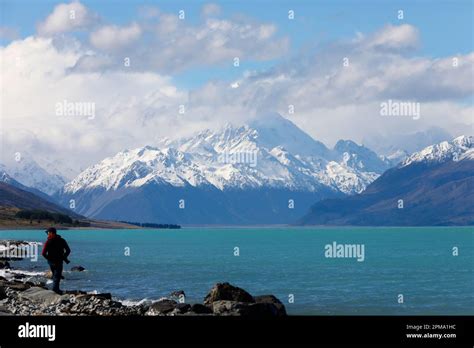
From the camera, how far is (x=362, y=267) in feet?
394

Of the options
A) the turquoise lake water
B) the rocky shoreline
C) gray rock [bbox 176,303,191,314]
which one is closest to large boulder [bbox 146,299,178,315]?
Result: the rocky shoreline

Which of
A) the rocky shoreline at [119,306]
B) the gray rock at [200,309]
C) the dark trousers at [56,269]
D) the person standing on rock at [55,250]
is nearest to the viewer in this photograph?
the person standing on rock at [55,250]

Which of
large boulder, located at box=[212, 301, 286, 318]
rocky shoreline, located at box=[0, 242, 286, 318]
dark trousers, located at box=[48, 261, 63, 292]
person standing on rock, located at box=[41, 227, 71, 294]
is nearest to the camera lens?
person standing on rock, located at box=[41, 227, 71, 294]

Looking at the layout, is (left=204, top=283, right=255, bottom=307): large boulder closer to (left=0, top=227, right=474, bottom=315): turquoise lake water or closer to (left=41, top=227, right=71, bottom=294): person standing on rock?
(left=0, top=227, right=474, bottom=315): turquoise lake water

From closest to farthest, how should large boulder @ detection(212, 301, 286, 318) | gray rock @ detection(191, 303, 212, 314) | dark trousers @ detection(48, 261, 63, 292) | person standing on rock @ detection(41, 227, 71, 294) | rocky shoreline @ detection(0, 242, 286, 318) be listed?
person standing on rock @ detection(41, 227, 71, 294) → dark trousers @ detection(48, 261, 63, 292) → large boulder @ detection(212, 301, 286, 318) → rocky shoreline @ detection(0, 242, 286, 318) → gray rock @ detection(191, 303, 212, 314)

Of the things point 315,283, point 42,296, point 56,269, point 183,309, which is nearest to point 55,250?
point 56,269

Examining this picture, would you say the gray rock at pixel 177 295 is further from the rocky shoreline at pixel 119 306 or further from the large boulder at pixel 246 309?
the large boulder at pixel 246 309

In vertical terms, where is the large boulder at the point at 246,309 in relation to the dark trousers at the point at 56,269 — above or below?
below

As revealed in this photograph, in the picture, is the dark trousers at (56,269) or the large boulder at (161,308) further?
the large boulder at (161,308)

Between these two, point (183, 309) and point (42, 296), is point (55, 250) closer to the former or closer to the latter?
point (183, 309)

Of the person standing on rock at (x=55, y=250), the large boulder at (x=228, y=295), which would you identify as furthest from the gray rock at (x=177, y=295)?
the person standing on rock at (x=55, y=250)
